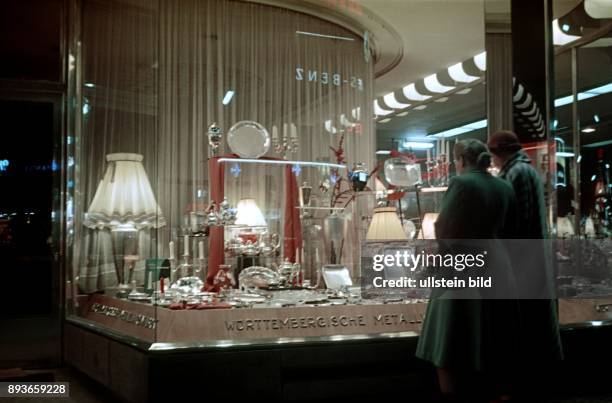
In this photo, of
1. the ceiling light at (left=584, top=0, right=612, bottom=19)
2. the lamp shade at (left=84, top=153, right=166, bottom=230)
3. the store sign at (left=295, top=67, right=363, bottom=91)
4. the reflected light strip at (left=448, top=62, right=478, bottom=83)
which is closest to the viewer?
the lamp shade at (left=84, top=153, right=166, bottom=230)

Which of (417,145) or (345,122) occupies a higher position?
(345,122)

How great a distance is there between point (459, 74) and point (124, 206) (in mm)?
2024

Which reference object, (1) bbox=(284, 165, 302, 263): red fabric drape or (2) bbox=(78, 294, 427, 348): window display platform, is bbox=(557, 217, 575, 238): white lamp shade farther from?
(1) bbox=(284, 165, 302, 263): red fabric drape

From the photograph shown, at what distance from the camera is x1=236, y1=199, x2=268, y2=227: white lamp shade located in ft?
11.6

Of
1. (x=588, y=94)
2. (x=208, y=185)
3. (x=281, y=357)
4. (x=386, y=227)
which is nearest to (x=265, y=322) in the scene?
(x=281, y=357)

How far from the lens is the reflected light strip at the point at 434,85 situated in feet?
12.9

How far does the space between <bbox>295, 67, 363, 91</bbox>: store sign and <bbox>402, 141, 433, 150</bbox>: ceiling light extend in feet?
6.56

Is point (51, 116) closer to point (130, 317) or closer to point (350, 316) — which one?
point (130, 317)

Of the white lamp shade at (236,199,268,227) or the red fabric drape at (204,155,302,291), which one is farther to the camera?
the white lamp shade at (236,199,268,227)

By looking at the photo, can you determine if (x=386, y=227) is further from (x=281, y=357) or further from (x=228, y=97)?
(x=228, y=97)

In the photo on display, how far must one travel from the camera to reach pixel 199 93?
486 cm

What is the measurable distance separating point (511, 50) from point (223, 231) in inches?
62.5

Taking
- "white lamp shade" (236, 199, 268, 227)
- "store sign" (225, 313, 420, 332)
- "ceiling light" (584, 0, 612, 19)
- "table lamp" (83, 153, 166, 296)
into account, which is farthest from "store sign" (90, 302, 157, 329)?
"ceiling light" (584, 0, 612, 19)

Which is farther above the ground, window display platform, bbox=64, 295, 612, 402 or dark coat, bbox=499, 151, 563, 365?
dark coat, bbox=499, 151, 563, 365
